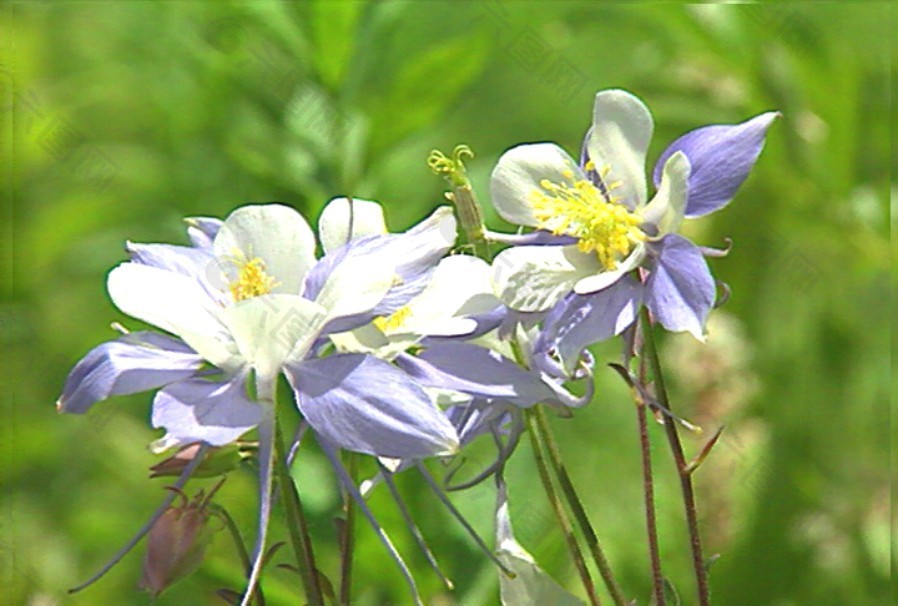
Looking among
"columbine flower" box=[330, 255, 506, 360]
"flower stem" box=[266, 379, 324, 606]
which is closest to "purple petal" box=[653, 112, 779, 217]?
"columbine flower" box=[330, 255, 506, 360]

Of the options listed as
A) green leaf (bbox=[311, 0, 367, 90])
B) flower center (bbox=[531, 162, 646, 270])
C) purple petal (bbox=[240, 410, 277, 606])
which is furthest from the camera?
green leaf (bbox=[311, 0, 367, 90])

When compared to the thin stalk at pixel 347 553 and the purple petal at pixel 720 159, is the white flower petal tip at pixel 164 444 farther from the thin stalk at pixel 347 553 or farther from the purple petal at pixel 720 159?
the purple petal at pixel 720 159

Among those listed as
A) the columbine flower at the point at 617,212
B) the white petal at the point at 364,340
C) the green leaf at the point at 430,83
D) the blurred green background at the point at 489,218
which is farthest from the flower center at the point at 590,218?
the green leaf at the point at 430,83

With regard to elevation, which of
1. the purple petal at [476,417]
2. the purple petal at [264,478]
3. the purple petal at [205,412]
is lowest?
the purple petal at [476,417]

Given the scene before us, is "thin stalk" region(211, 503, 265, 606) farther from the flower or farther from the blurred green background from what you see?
the blurred green background

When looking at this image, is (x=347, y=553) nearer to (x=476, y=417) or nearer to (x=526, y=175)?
(x=476, y=417)

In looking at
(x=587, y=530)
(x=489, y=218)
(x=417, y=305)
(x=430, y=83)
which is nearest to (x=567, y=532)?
(x=587, y=530)

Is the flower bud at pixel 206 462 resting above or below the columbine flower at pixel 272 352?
below
